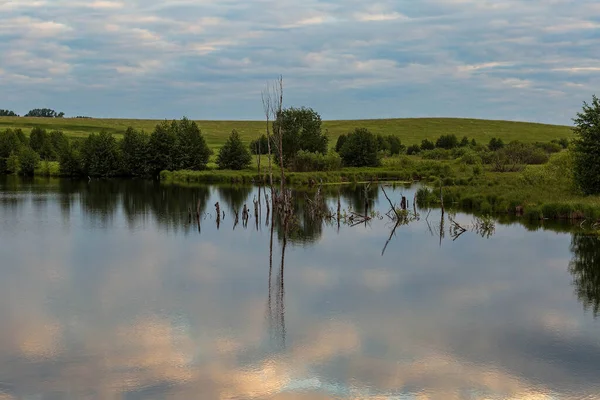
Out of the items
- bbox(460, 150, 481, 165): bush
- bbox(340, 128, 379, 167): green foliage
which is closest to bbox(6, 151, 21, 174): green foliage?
bbox(340, 128, 379, 167): green foliage

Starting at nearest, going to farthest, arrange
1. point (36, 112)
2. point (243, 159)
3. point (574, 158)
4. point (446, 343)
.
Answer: point (446, 343) < point (574, 158) < point (243, 159) < point (36, 112)

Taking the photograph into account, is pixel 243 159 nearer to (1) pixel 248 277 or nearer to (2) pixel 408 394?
(1) pixel 248 277

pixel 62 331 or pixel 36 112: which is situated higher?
pixel 36 112

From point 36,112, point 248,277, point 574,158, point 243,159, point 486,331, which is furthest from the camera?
point 36,112

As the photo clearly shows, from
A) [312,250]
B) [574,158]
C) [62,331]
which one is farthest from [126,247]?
[574,158]

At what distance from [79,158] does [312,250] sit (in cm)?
5862

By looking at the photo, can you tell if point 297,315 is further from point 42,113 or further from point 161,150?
point 42,113

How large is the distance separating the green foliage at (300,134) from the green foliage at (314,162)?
3.56m

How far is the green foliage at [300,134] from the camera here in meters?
78.5

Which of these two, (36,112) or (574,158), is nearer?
(574,158)

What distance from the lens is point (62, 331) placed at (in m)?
16.4

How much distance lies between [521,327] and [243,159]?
6161 centimetres

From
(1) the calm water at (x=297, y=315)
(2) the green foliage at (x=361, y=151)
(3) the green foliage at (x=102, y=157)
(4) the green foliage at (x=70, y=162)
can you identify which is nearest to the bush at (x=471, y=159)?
(2) the green foliage at (x=361, y=151)

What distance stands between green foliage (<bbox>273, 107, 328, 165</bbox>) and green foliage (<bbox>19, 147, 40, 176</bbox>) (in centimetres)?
3112
